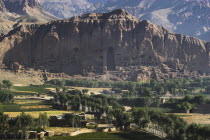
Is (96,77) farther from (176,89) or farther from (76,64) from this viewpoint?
(176,89)

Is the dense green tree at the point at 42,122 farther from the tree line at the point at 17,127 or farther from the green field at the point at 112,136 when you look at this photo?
the green field at the point at 112,136

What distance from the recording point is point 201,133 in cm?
7231

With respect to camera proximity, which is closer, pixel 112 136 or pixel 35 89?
pixel 112 136

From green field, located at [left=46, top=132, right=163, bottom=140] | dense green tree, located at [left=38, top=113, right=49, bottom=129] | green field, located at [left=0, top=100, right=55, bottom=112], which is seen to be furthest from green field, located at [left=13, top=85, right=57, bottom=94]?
green field, located at [left=46, top=132, right=163, bottom=140]

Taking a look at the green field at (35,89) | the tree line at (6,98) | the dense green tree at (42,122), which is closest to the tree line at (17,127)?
the dense green tree at (42,122)

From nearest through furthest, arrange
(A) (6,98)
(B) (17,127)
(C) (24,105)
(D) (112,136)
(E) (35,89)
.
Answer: (B) (17,127) → (D) (112,136) → (C) (24,105) → (A) (6,98) → (E) (35,89)

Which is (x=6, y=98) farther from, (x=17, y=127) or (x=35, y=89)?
(x=17, y=127)

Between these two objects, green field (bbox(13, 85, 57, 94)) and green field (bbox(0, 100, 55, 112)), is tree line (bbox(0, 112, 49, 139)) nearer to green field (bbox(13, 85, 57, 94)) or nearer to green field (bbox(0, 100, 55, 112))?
green field (bbox(0, 100, 55, 112))

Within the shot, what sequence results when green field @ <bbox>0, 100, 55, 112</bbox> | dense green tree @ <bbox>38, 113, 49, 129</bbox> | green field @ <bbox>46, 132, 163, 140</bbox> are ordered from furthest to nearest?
1. green field @ <bbox>0, 100, 55, 112</bbox>
2. dense green tree @ <bbox>38, 113, 49, 129</bbox>
3. green field @ <bbox>46, 132, 163, 140</bbox>

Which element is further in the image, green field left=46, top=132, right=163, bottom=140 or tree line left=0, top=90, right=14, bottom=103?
tree line left=0, top=90, right=14, bottom=103

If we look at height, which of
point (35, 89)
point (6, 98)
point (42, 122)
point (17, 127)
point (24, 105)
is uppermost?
point (35, 89)

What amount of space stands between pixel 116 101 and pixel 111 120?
31540 mm

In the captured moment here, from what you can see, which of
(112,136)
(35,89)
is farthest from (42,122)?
(35,89)

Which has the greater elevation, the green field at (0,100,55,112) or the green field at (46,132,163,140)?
the green field at (0,100,55,112)
